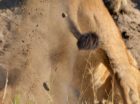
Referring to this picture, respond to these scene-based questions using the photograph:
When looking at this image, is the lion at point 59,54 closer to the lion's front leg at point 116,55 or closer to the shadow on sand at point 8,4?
the lion's front leg at point 116,55

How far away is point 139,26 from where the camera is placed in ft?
26.3

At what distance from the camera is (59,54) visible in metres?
5.70

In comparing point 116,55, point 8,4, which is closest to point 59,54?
point 116,55

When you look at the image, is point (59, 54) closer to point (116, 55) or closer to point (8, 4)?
point (116, 55)

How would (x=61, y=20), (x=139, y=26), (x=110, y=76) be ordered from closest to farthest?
(x=61, y=20)
(x=110, y=76)
(x=139, y=26)

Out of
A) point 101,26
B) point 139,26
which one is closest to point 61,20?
point 101,26

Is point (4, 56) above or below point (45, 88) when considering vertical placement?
above

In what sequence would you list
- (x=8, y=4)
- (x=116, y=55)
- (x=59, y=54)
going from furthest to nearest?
(x=8, y=4) → (x=116, y=55) → (x=59, y=54)

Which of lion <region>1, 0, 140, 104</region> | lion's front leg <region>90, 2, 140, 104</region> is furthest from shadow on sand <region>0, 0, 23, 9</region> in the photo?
lion's front leg <region>90, 2, 140, 104</region>

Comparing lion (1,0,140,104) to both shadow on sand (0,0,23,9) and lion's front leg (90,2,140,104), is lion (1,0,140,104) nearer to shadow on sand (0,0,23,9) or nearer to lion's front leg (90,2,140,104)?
lion's front leg (90,2,140,104)

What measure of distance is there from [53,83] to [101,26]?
0.64m

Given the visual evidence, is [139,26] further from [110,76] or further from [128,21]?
[110,76]

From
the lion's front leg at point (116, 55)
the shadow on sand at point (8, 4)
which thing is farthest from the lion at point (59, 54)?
the shadow on sand at point (8, 4)

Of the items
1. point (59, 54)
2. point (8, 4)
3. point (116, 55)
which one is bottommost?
point (116, 55)
